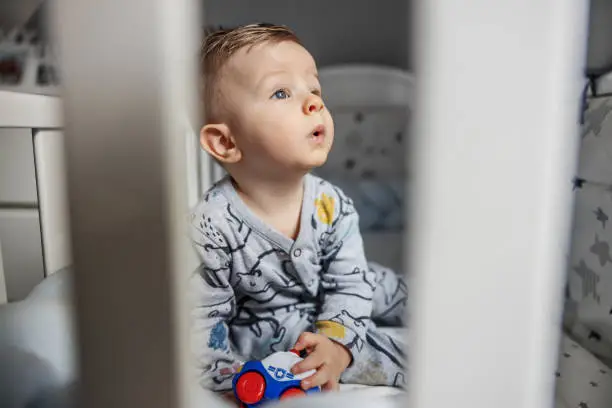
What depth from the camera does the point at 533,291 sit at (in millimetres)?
304

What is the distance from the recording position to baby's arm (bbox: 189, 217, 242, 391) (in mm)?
483

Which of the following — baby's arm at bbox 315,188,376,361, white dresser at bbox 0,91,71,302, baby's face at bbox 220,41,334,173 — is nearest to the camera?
baby's face at bbox 220,41,334,173

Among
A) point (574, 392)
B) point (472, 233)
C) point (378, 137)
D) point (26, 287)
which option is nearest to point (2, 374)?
point (26, 287)

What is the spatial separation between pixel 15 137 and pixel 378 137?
0.79 metres

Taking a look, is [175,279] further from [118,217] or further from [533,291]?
[533,291]

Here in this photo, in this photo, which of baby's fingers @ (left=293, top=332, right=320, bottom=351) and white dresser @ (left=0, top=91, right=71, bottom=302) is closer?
baby's fingers @ (left=293, top=332, right=320, bottom=351)

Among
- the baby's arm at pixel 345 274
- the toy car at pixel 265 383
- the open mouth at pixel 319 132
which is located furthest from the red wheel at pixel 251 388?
the open mouth at pixel 319 132

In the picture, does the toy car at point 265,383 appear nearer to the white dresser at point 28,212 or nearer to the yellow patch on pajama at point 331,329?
the yellow patch on pajama at point 331,329

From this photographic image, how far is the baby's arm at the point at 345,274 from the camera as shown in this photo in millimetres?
551

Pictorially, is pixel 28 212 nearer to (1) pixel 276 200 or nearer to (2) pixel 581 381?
(1) pixel 276 200

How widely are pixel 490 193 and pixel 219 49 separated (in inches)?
10.9

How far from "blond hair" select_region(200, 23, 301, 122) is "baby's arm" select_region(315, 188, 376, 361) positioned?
0.17m

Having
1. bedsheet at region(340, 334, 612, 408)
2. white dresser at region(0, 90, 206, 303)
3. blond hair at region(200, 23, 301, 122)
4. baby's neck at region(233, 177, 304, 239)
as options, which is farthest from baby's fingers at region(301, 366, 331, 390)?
bedsheet at region(340, 334, 612, 408)

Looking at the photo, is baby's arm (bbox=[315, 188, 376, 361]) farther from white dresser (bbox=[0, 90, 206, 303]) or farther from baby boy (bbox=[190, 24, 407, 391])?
white dresser (bbox=[0, 90, 206, 303])
